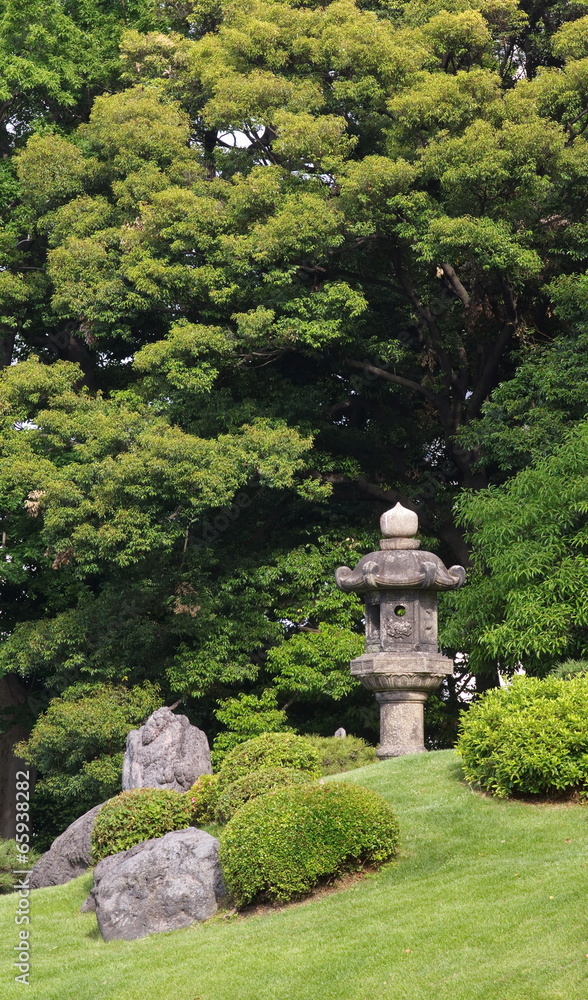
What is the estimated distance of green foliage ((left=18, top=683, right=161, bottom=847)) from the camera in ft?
70.4

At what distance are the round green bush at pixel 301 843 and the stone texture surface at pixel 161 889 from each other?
0.51 m

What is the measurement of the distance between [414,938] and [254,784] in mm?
3921

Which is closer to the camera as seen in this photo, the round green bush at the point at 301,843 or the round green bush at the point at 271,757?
the round green bush at the point at 301,843

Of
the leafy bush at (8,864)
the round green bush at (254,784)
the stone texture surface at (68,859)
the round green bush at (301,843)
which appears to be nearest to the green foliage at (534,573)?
the round green bush at (254,784)

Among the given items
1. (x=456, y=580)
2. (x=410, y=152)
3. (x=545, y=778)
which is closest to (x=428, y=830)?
(x=545, y=778)

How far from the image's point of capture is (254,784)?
42.3 feet

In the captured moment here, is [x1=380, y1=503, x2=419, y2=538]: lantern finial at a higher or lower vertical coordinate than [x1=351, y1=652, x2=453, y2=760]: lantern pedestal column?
higher

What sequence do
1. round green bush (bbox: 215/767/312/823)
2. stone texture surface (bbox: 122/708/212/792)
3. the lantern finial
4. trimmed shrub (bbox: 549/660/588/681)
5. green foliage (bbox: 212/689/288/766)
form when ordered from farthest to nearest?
green foliage (bbox: 212/689/288/766)
the lantern finial
stone texture surface (bbox: 122/708/212/792)
trimmed shrub (bbox: 549/660/588/681)
round green bush (bbox: 215/767/312/823)

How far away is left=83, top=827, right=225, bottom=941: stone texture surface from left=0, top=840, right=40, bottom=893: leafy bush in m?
→ 6.05

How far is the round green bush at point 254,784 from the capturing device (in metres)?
12.8

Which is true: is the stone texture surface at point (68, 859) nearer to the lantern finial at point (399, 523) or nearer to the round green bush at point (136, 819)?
the round green bush at point (136, 819)

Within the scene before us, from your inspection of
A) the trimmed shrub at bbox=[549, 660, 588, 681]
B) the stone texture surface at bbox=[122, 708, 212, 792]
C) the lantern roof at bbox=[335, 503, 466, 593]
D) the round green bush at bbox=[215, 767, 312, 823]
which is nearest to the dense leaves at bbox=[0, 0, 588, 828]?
the lantern roof at bbox=[335, 503, 466, 593]

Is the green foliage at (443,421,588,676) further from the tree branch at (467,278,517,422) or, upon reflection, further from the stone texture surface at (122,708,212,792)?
the stone texture surface at (122,708,212,792)

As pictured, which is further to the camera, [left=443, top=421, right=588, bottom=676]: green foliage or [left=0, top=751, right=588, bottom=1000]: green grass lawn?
[left=443, top=421, right=588, bottom=676]: green foliage
